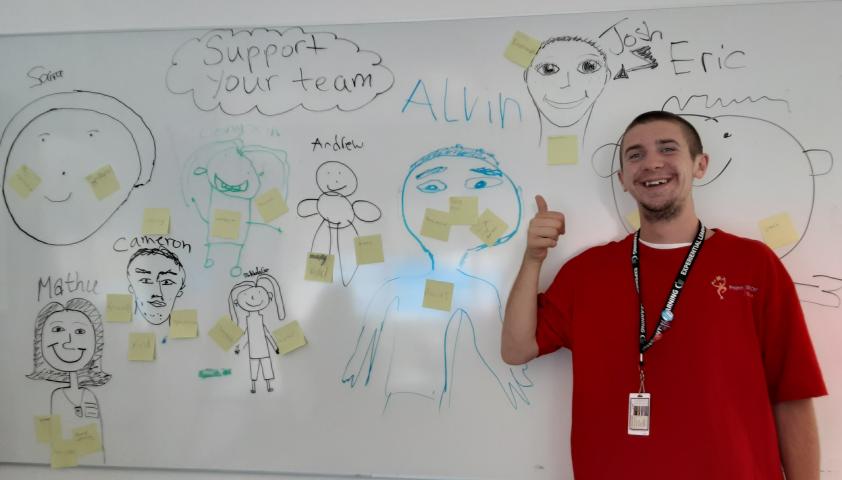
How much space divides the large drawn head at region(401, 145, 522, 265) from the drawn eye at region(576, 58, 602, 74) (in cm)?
38

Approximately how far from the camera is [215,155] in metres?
1.83

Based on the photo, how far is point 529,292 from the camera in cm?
155

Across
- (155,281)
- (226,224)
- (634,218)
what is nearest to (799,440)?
(634,218)

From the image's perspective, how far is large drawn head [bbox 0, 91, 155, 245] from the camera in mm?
1859

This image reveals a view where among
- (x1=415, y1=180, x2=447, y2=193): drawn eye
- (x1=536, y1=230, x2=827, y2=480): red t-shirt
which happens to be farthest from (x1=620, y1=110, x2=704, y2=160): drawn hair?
(x1=415, y1=180, x2=447, y2=193): drawn eye

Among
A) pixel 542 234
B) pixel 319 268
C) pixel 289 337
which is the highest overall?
pixel 542 234

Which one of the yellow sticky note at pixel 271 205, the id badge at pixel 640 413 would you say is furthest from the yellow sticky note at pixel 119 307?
the id badge at pixel 640 413

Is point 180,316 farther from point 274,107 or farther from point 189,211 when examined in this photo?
point 274,107

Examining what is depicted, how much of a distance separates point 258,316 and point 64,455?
2.63 feet

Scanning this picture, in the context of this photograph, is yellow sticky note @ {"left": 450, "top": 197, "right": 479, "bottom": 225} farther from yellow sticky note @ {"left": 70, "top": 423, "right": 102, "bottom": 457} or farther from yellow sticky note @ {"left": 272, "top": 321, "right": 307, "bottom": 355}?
yellow sticky note @ {"left": 70, "top": 423, "right": 102, "bottom": 457}

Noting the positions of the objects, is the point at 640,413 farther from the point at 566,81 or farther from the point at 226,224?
the point at 226,224

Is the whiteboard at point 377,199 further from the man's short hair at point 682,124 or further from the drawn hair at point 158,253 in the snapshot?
the man's short hair at point 682,124

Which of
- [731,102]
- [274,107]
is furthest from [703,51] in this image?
[274,107]

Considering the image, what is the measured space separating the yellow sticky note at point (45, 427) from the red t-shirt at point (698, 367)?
5.48 feet
